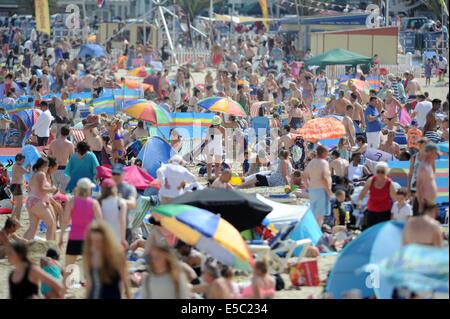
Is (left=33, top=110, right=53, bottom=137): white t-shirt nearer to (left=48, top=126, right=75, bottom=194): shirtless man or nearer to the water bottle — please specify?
(left=48, top=126, right=75, bottom=194): shirtless man

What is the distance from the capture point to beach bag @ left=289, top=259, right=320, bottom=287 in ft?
34.2

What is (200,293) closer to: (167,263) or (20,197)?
(167,263)

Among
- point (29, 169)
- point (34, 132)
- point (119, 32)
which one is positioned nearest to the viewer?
point (29, 169)

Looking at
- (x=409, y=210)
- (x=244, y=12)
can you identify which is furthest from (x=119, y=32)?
(x=409, y=210)

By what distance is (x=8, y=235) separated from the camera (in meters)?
11.4

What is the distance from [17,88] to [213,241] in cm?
1518

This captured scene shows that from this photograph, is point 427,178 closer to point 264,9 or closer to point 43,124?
point 43,124

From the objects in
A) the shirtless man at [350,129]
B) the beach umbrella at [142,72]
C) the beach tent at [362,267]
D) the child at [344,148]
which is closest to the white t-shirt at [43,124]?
the shirtless man at [350,129]

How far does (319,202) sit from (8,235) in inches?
126

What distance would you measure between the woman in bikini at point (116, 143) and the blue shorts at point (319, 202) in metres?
3.90

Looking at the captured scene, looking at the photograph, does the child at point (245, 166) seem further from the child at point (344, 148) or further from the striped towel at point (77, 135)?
the striped towel at point (77, 135)

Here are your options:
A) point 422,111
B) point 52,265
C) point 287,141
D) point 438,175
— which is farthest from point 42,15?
point 52,265
